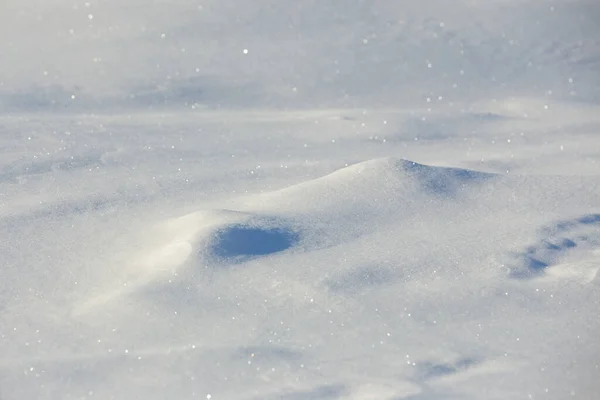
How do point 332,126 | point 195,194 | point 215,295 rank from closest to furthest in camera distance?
point 215,295, point 195,194, point 332,126

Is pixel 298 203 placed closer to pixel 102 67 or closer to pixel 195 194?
pixel 195 194

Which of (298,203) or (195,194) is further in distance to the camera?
(195,194)

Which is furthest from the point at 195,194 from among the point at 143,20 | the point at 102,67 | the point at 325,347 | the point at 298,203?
the point at 143,20

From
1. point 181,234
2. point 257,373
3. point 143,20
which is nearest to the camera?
point 257,373

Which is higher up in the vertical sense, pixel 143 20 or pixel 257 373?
pixel 143 20

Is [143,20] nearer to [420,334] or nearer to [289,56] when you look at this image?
[289,56]

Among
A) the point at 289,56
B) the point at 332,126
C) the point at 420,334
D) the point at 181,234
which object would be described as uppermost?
the point at 289,56
